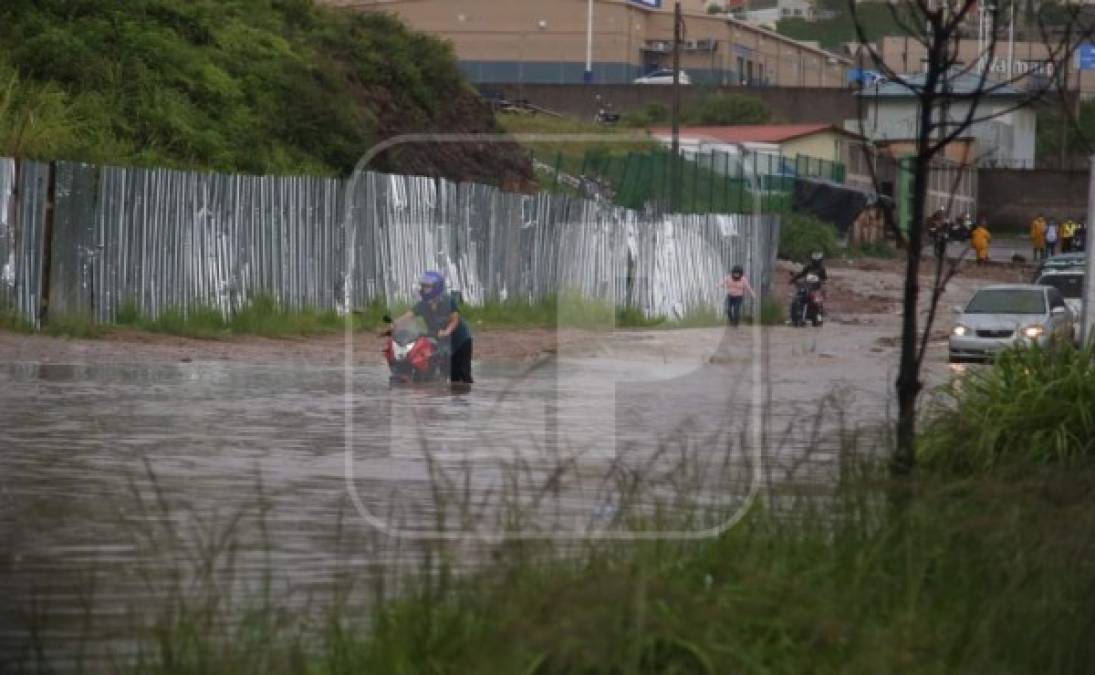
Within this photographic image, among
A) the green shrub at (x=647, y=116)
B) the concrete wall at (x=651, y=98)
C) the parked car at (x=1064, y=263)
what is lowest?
the parked car at (x=1064, y=263)

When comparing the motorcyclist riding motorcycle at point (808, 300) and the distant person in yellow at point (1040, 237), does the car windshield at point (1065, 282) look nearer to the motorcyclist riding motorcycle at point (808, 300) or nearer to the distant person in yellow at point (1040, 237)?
the motorcyclist riding motorcycle at point (808, 300)

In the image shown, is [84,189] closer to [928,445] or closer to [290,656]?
[928,445]

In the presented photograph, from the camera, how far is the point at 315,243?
3278 cm

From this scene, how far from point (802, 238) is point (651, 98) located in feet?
88.2

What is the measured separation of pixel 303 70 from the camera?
41.8 metres

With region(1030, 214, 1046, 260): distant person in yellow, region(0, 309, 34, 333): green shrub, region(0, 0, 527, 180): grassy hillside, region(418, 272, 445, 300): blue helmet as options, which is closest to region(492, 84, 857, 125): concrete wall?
region(1030, 214, 1046, 260): distant person in yellow

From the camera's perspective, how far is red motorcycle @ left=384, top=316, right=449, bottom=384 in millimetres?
22859

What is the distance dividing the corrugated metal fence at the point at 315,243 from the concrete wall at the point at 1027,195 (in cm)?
4996

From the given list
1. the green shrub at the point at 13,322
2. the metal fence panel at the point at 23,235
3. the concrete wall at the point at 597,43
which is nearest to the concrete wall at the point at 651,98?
the concrete wall at the point at 597,43

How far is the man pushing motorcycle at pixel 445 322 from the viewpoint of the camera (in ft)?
72.7

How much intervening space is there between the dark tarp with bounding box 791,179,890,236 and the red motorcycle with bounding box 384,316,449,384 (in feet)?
→ 146

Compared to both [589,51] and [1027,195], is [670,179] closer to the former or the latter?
[589,51]

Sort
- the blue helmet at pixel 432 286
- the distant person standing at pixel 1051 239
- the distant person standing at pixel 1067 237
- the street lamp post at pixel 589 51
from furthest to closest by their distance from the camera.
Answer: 1. the distant person standing at pixel 1067 237
2. the street lamp post at pixel 589 51
3. the distant person standing at pixel 1051 239
4. the blue helmet at pixel 432 286

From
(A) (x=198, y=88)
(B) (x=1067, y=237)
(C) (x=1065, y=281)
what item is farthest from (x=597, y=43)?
(A) (x=198, y=88)
